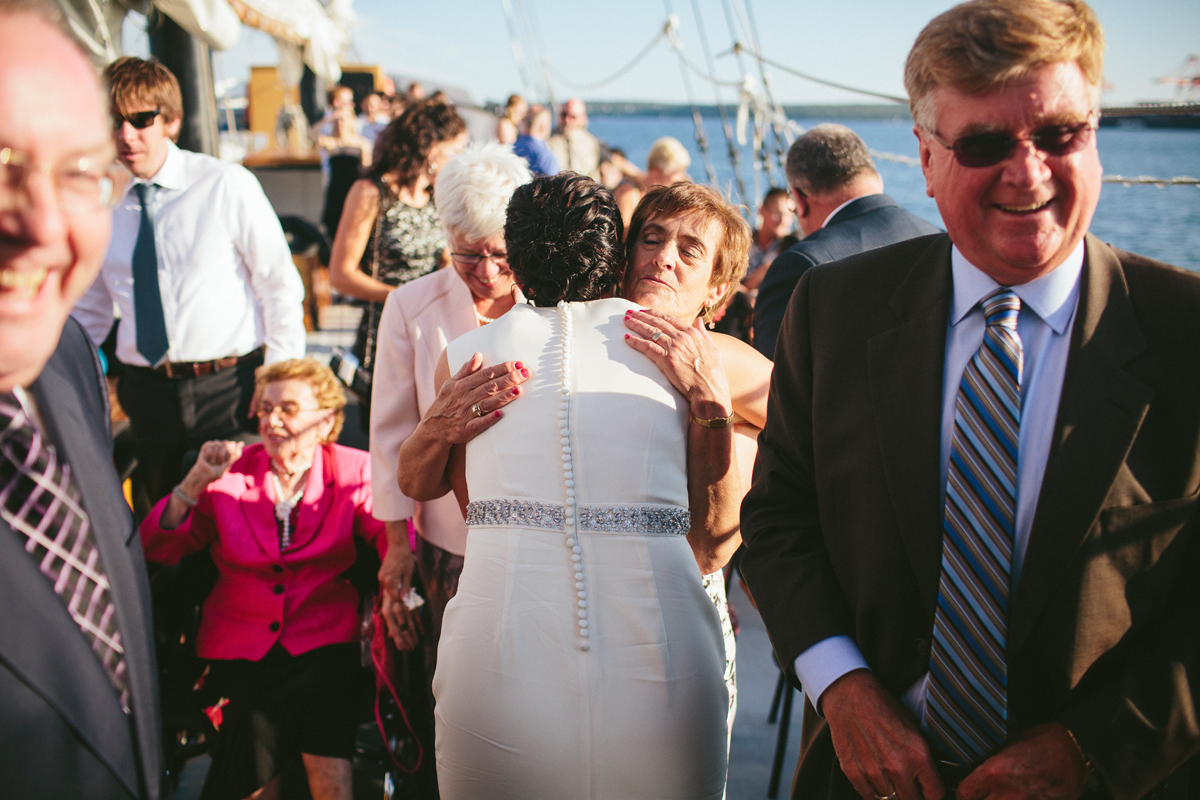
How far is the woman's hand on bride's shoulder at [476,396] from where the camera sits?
1471 mm

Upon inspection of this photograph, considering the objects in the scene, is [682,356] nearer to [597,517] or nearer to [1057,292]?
[597,517]

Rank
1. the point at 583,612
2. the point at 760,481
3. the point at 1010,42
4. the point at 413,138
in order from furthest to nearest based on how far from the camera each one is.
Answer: the point at 413,138 → the point at 760,481 → the point at 583,612 → the point at 1010,42

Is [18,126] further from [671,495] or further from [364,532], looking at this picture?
[364,532]

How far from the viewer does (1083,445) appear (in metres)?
1.10

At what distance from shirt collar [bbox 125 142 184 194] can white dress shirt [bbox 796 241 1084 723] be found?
287 centimetres

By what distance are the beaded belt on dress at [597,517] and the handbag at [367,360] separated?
1.93m

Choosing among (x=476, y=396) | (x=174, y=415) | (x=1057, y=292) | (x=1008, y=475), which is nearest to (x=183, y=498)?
(x=174, y=415)

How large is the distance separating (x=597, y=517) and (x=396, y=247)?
88.8 inches

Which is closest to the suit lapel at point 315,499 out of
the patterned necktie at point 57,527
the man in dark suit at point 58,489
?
the man in dark suit at point 58,489

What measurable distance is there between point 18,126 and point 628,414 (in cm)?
97

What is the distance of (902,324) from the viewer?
1.30 metres

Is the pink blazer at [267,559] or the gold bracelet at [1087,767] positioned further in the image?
the pink blazer at [267,559]

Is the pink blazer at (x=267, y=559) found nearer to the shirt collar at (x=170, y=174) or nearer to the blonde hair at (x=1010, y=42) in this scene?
the shirt collar at (x=170, y=174)

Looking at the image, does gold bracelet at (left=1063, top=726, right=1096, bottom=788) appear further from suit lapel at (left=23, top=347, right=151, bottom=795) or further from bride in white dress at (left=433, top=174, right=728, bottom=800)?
suit lapel at (left=23, top=347, right=151, bottom=795)
